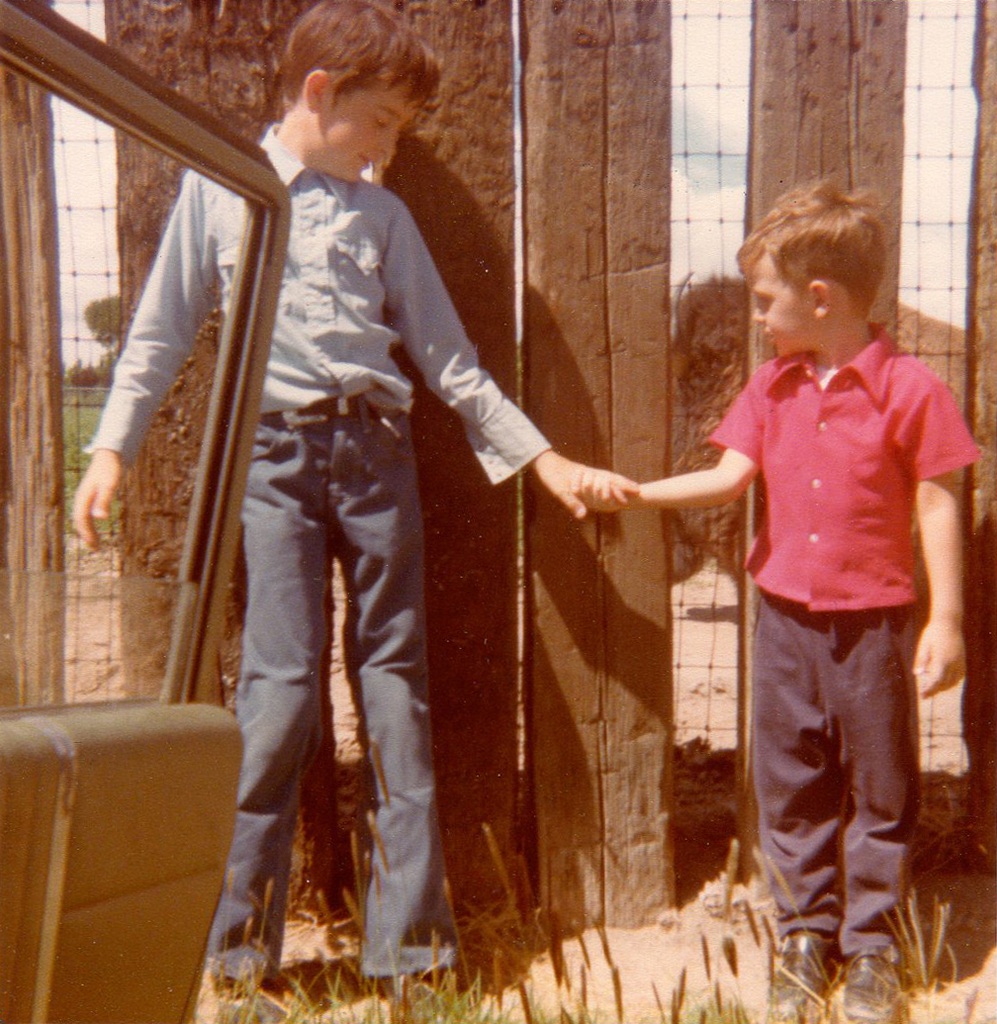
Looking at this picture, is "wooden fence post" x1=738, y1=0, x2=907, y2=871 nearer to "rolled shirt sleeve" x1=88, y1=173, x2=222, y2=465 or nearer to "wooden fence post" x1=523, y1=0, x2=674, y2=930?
"wooden fence post" x1=523, y1=0, x2=674, y2=930

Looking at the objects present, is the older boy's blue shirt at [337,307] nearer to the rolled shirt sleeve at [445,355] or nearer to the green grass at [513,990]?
the rolled shirt sleeve at [445,355]

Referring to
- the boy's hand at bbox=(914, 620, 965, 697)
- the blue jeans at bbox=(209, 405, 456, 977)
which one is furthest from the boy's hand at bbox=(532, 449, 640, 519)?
the boy's hand at bbox=(914, 620, 965, 697)

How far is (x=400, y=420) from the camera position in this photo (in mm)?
2424

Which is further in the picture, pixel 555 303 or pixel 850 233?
pixel 555 303

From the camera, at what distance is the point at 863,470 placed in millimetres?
2275

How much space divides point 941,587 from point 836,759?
0.41 meters

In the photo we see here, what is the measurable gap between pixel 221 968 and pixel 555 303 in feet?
4.83

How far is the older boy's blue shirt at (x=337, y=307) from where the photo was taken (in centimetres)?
224

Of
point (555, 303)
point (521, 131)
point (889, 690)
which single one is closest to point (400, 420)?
point (555, 303)

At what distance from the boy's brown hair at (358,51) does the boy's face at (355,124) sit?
0.02m

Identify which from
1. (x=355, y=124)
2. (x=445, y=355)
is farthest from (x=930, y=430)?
(x=355, y=124)

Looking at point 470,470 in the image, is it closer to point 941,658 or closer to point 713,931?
point 941,658

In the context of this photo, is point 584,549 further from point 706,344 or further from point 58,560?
point 58,560

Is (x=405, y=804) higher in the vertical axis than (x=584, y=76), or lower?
lower
